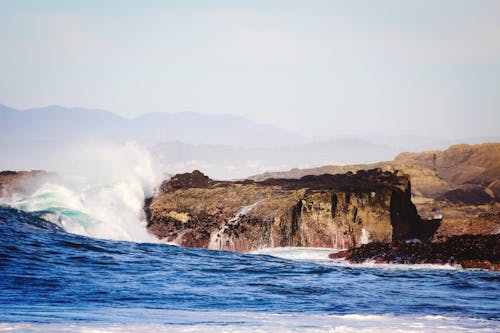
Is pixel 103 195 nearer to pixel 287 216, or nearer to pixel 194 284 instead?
pixel 287 216

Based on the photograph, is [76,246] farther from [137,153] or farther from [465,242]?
[137,153]

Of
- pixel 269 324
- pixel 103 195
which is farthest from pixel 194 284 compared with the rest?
pixel 103 195

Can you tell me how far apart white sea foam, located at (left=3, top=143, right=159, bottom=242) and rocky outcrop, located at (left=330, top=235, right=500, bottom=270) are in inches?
365

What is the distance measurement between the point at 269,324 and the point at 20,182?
84.4 feet

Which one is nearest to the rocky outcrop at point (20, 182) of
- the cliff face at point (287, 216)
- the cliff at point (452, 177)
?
the cliff face at point (287, 216)

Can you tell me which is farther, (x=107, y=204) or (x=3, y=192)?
(x=3, y=192)

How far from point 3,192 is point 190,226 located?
10381mm

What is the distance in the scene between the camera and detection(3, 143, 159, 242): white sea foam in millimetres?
29938

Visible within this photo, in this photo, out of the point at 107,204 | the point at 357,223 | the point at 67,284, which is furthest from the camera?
the point at 107,204

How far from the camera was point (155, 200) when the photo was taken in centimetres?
3344

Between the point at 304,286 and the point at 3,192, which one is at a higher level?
the point at 3,192

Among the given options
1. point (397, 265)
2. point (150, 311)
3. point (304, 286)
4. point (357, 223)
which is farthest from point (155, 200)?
point (150, 311)

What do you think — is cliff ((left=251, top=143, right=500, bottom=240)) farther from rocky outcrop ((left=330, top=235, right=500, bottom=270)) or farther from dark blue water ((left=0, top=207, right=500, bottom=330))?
dark blue water ((left=0, top=207, right=500, bottom=330))

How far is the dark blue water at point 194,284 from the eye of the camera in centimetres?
1478
